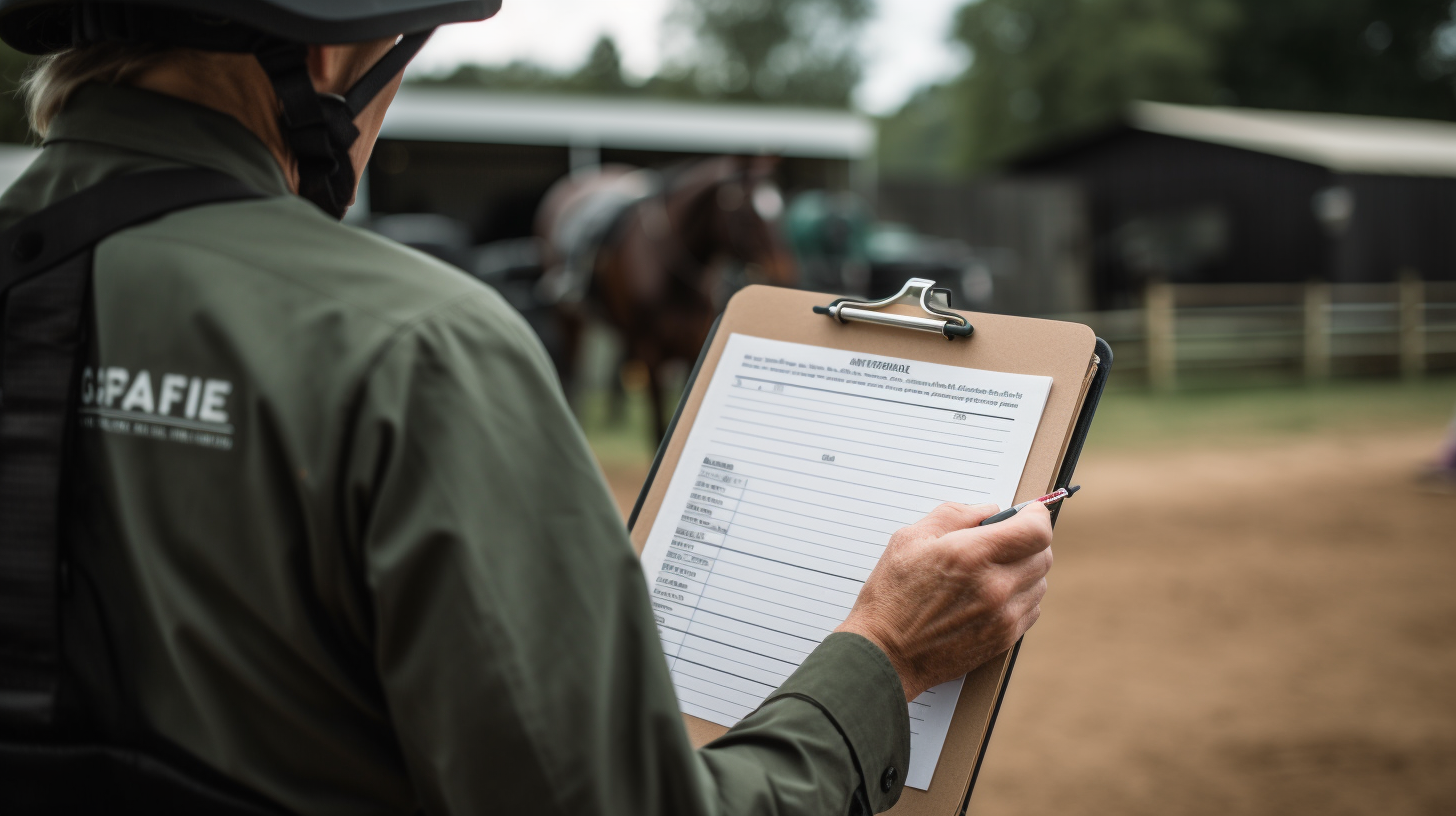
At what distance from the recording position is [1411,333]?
13.7m

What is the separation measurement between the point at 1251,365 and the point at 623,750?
14635mm

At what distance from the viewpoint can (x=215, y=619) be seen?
757 millimetres

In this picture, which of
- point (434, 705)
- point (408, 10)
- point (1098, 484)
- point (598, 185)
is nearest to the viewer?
point (434, 705)

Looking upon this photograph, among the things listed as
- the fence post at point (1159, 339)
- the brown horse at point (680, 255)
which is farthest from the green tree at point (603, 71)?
the brown horse at point (680, 255)

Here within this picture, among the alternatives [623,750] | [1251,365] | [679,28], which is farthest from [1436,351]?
[679,28]

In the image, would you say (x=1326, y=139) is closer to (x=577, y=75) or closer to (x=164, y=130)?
(x=164, y=130)

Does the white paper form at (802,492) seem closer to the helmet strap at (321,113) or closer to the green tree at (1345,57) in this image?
the helmet strap at (321,113)

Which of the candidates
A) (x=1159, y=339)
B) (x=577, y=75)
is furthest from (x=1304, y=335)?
(x=577, y=75)

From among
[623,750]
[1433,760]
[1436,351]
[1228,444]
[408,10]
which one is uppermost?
[408,10]

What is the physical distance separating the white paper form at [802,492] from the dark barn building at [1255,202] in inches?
669

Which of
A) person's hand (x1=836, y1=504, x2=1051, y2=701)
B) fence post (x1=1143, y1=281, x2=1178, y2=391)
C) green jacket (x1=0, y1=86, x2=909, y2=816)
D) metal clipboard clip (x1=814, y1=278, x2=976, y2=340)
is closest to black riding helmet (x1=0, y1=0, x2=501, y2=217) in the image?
green jacket (x1=0, y1=86, x2=909, y2=816)

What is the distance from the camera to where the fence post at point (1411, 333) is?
44.9 ft

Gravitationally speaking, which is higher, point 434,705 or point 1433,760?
point 434,705

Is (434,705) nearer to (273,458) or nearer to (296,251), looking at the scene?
(273,458)
